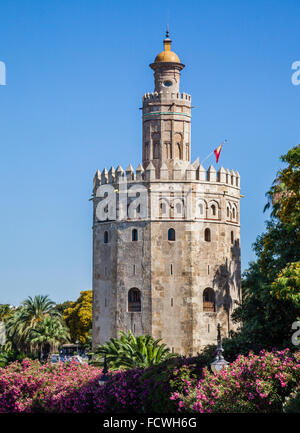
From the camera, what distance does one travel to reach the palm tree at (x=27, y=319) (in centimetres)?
5988

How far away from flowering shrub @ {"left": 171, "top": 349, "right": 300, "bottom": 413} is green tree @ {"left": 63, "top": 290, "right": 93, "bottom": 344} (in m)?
50.7

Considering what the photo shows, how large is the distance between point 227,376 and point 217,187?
3038cm

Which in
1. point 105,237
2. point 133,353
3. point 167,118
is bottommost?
point 133,353

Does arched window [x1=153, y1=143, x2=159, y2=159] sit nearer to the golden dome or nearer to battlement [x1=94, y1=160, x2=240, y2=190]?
battlement [x1=94, y1=160, x2=240, y2=190]

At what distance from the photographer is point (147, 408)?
27.6m

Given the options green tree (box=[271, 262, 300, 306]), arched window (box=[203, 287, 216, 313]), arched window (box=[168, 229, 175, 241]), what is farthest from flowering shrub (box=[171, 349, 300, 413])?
arched window (box=[168, 229, 175, 241])

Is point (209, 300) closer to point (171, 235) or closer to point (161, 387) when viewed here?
point (171, 235)

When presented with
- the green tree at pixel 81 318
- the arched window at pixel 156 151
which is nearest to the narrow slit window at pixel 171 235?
the arched window at pixel 156 151

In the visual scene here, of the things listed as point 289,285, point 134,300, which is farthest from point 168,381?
point 134,300

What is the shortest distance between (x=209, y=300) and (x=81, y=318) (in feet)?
79.3

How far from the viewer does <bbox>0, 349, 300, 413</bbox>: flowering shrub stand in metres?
22.8

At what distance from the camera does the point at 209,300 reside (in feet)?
171

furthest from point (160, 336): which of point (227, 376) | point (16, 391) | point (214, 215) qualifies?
point (227, 376)
